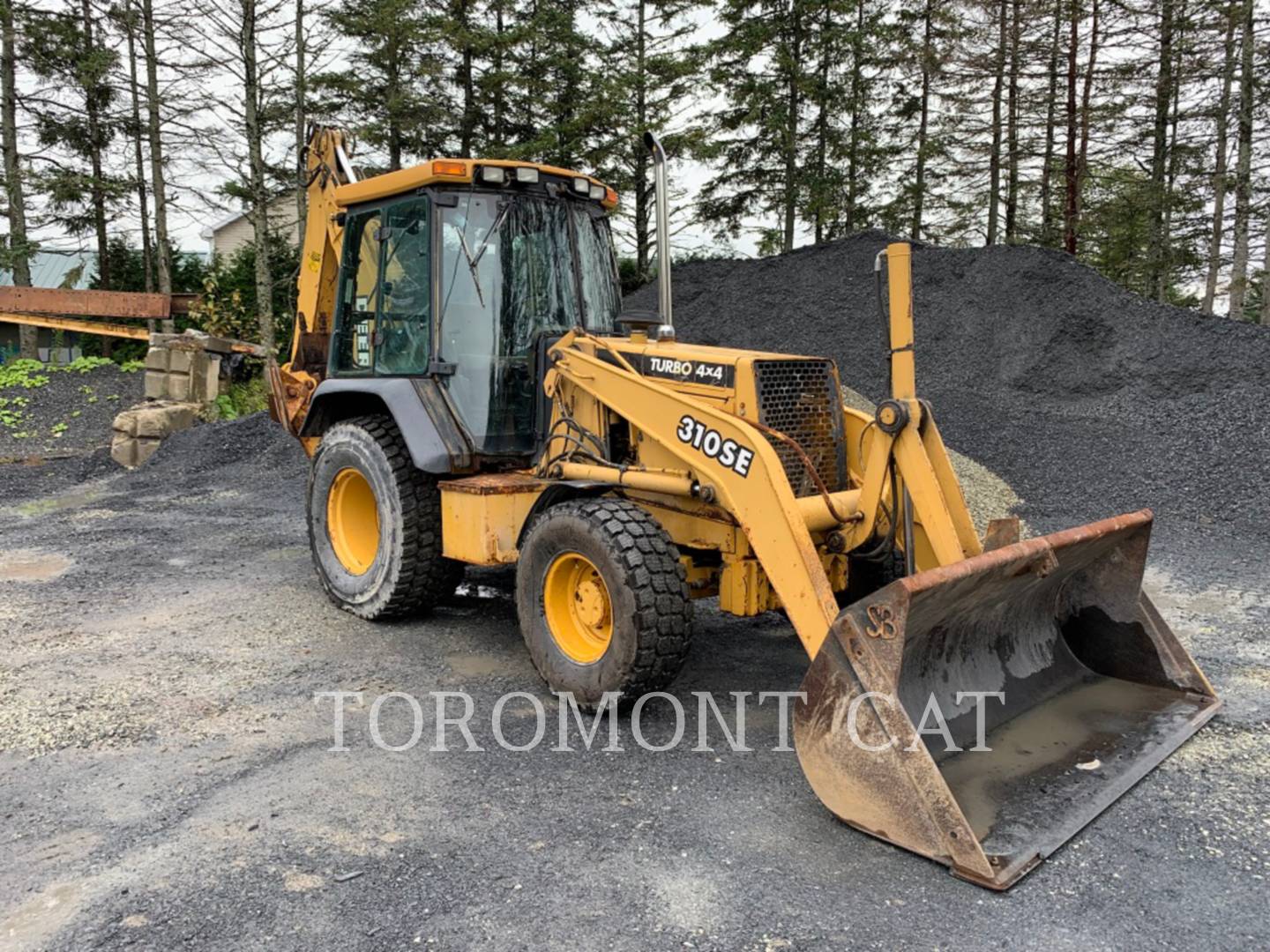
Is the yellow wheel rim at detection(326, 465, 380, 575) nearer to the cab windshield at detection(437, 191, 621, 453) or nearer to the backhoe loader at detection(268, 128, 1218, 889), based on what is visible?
the backhoe loader at detection(268, 128, 1218, 889)

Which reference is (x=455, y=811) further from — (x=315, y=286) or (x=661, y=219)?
(x=315, y=286)

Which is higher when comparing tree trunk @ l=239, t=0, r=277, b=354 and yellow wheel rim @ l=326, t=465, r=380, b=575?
tree trunk @ l=239, t=0, r=277, b=354

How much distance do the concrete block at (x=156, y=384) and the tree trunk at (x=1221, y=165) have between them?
14966 millimetres

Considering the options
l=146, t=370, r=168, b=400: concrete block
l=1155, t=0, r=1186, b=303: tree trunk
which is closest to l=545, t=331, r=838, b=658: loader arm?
l=146, t=370, r=168, b=400: concrete block

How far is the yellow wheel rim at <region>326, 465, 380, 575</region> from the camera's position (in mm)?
5727

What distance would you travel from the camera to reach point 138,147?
19.0 meters

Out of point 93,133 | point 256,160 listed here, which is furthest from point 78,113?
point 256,160

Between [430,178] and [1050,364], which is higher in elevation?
[430,178]

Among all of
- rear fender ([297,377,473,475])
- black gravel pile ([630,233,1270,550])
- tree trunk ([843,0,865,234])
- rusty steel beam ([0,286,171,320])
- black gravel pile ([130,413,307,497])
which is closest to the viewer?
rear fender ([297,377,473,475])

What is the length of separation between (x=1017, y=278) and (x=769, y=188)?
750 centimetres

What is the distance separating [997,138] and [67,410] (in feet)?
55.7

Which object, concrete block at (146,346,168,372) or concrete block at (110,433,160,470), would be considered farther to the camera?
concrete block at (146,346,168,372)

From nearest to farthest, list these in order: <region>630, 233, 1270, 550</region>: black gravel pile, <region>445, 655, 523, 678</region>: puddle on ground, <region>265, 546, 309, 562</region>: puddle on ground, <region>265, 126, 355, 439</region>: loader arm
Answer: <region>445, 655, 523, 678</region>: puddle on ground → <region>265, 126, 355, 439</region>: loader arm → <region>265, 546, 309, 562</region>: puddle on ground → <region>630, 233, 1270, 550</region>: black gravel pile

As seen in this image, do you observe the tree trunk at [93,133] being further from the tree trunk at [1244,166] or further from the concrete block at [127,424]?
the tree trunk at [1244,166]
